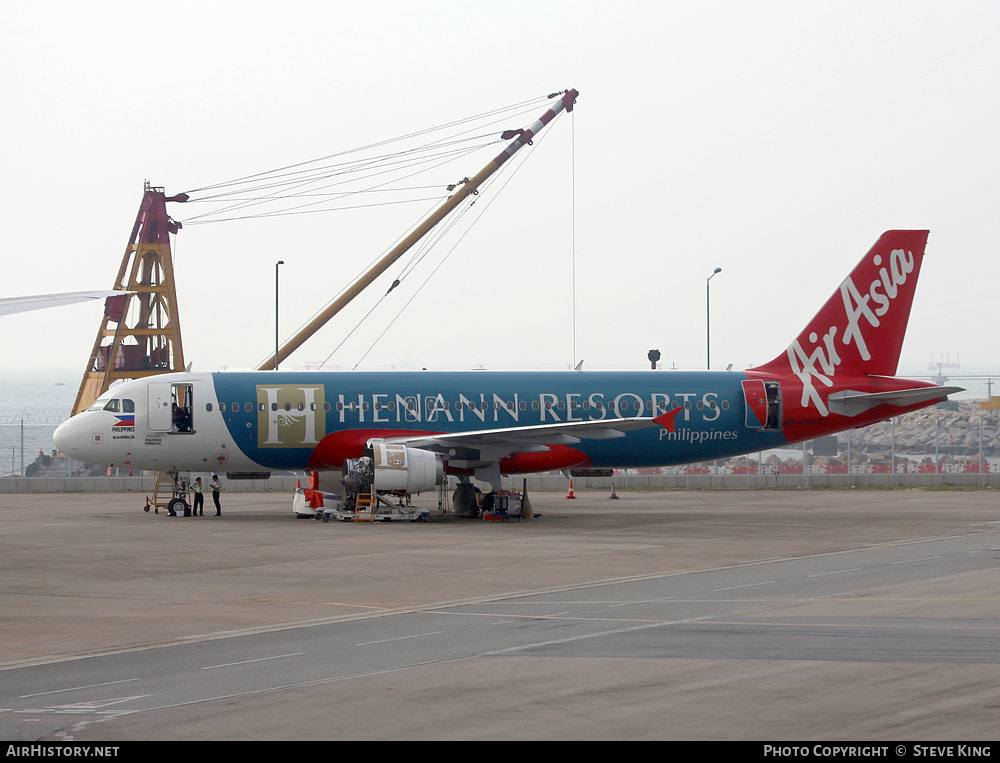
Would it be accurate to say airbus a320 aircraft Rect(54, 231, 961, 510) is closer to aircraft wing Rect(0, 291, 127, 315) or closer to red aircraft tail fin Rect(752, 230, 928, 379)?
red aircraft tail fin Rect(752, 230, 928, 379)

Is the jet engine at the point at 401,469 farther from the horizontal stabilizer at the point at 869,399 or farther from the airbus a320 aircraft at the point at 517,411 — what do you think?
the horizontal stabilizer at the point at 869,399

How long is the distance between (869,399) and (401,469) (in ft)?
53.2

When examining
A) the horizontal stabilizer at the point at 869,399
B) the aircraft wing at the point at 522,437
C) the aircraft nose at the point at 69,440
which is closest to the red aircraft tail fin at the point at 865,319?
the horizontal stabilizer at the point at 869,399

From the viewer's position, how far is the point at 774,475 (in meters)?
55.1

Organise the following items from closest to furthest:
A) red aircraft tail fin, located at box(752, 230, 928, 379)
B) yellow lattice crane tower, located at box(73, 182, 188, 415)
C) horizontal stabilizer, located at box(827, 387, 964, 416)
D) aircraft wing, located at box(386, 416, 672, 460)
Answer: aircraft wing, located at box(386, 416, 672, 460)
horizontal stabilizer, located at box(827, 387, 964, 416)
red aircraft tail fin, located at box(752, 230, 928, 379)
yellow lattice crane tower, located at box(73, 182, 188, 415)

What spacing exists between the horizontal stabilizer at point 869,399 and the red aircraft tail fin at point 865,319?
3.39 feet

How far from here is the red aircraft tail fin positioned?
42094mm

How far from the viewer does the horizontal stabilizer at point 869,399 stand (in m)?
40.3

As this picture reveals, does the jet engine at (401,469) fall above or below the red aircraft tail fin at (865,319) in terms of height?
below

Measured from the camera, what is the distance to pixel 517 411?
40.6 m

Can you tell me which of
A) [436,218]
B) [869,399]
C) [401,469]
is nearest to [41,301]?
[401,469]

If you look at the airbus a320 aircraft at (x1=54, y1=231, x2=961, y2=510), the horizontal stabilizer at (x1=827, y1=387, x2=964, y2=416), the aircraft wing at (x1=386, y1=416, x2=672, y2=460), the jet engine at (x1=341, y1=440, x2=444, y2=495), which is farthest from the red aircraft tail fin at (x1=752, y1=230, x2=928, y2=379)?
the jet engine at (x1=341, y1=440, x2=444, y2=495)

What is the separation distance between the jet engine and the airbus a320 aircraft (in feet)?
0.15
